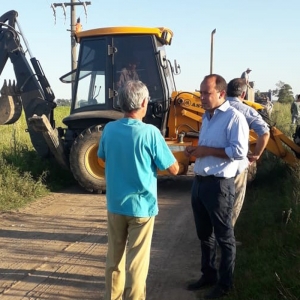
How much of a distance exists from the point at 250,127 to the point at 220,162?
3.77 feet

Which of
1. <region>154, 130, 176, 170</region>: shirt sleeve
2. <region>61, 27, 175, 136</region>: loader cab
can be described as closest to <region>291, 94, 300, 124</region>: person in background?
<region>61, 27, 175, 136</region>: loader cab

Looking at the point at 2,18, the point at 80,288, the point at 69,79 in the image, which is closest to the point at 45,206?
the point at 69,79

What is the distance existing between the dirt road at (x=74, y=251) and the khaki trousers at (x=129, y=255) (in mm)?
707

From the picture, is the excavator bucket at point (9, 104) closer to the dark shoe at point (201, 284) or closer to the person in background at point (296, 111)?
the dark shoe at point (201, 284)

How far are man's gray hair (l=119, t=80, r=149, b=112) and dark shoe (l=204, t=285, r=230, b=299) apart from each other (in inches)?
70.5

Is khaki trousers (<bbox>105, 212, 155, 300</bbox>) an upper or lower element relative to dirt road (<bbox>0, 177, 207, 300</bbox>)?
upper

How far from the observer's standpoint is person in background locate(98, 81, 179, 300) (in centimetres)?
371

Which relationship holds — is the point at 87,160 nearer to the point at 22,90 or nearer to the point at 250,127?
the point at 22,90

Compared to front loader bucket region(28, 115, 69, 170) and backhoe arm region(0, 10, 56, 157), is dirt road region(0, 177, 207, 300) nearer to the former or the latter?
front loader bucket region(28, 115, 69, 170)

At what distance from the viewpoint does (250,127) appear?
5.32 m

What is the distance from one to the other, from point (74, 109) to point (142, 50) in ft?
5.63

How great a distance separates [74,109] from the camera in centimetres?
→ 960

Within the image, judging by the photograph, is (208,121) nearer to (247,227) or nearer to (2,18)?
(247,227)

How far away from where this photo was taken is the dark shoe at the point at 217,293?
438 centimetres
